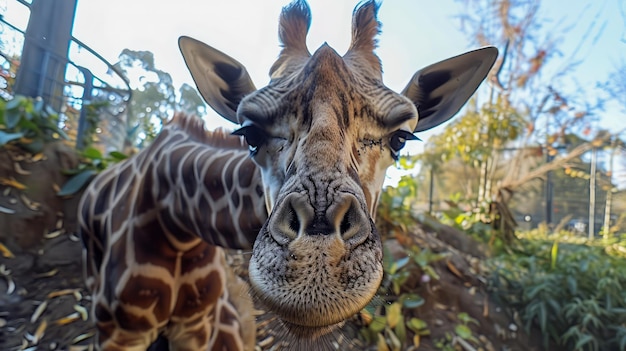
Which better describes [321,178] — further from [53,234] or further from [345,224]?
[53,234]

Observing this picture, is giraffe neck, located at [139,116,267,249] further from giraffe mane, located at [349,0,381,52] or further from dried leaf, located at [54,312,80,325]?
dried leaf, located at [54,312,80,325]

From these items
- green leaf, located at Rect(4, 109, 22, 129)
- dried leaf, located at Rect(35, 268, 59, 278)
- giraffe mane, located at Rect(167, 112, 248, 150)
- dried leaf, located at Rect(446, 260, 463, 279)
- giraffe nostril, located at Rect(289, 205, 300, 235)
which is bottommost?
dried leaf, located at Rect(35, 268, 59, 278)

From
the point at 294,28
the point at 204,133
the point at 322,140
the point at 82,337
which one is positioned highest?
the point at 294,28

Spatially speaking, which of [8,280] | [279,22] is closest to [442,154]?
[279,22]

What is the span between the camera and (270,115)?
809 mm

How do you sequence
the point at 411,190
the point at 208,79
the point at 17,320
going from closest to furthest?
the point at 208,79 → the point at 17,320 → the point at 411,190

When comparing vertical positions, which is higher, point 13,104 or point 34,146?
point 13,104

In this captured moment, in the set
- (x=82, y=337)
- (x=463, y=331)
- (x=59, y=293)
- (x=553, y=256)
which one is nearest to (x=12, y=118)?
(x=59, y=293)

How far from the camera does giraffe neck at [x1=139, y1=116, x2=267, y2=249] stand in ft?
3.54

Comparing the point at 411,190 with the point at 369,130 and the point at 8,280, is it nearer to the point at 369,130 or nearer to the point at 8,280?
the point at 369,130

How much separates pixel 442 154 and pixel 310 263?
159 inches

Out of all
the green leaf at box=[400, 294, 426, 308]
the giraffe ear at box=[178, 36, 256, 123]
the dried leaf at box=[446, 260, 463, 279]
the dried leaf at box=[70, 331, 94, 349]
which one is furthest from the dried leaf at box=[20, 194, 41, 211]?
the dried leaf at box=[446, 260, 463, 279]

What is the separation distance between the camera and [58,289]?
2.04 m

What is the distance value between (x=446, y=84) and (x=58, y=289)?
2.21m
